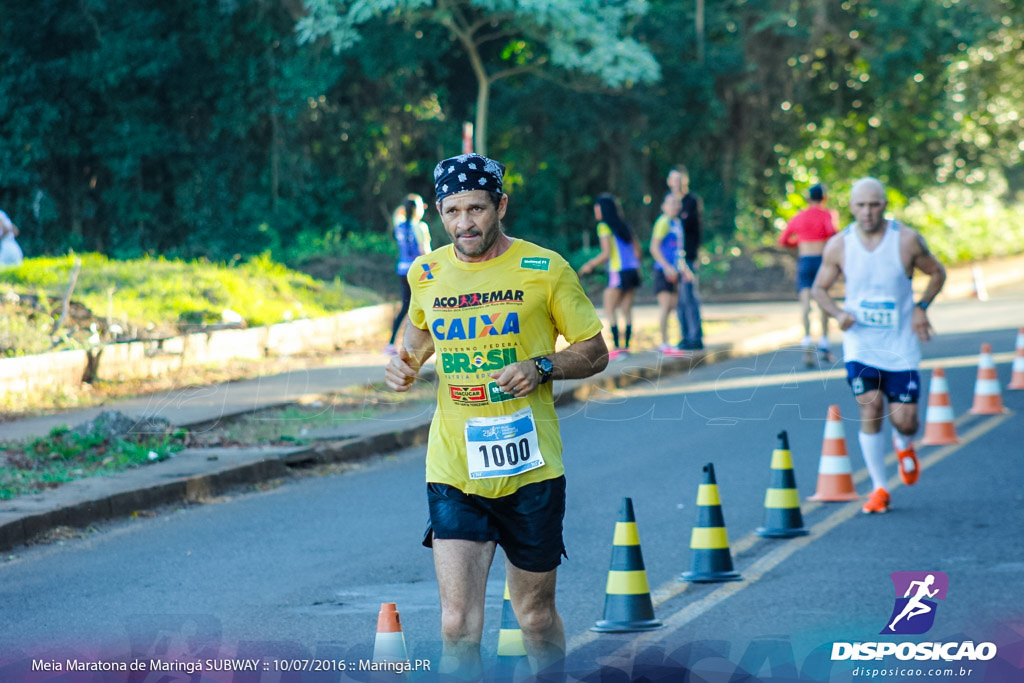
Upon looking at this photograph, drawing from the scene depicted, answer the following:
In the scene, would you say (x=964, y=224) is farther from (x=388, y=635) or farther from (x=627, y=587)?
(x=388, y=635)

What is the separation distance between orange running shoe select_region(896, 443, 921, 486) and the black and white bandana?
537 cm

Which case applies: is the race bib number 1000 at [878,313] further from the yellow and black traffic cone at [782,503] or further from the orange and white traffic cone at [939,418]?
the orange and white traffic cone at [939,418]

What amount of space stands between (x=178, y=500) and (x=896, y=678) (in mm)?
5778

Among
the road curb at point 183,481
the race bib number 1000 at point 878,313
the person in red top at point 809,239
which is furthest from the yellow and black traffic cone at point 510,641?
the person in red top at point 809,239

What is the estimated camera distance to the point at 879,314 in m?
9.12

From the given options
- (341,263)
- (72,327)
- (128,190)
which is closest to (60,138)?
(128,190)

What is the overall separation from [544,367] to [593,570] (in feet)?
10.9

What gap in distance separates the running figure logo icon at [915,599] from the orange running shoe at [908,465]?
2026mm

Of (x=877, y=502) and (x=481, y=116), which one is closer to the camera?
(x=877, y=502)

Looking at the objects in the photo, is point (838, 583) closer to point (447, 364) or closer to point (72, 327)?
point (447, 364)

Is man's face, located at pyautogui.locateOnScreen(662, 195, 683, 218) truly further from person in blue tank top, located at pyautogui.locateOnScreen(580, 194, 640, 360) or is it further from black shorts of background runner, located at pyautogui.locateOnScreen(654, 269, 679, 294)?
black shorts of background runner, located at pyautogui.locateOnScreen(654, 269, 679, 294)

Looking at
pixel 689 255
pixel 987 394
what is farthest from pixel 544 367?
pixel 689 255

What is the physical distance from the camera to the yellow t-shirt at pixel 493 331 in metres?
4.84

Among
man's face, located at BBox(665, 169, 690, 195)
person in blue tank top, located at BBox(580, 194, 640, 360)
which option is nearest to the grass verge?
person in blue tank top, located at BBox(580, 194, 640, 360)
